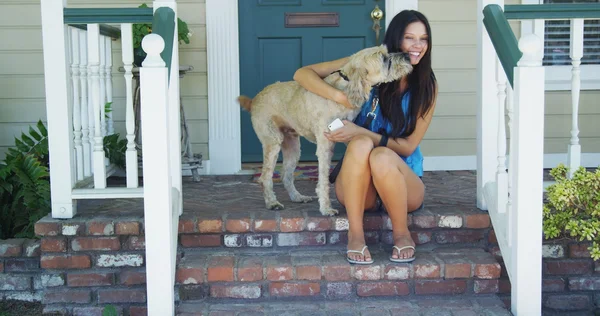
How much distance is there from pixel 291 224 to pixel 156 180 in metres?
0.92

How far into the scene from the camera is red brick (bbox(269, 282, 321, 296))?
3408mm

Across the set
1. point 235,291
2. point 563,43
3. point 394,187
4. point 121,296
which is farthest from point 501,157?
point 563,43

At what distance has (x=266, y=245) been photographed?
3670mm

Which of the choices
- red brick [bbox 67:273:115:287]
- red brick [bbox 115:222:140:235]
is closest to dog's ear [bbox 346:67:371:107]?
red brick [bbox 115:222:140:235]

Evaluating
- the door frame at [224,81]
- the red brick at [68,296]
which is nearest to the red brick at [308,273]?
the red brick at [68,296]

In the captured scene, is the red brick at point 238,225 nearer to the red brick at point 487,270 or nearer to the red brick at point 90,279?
the red brick at point 90,279

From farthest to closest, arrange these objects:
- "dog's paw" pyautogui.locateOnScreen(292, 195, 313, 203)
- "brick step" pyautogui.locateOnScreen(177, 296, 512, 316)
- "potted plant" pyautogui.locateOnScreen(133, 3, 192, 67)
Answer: "potted plant" pyautogui.locateOnScreen(133, 3, 192, 67) < "dog's paw" pyautogui.locateOnScreen(292, 195, 313, 203) < "brick step" pyautogui.locateOnScreen(177, 296, 512, 316)

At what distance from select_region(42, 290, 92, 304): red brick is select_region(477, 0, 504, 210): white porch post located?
2254 millimetres

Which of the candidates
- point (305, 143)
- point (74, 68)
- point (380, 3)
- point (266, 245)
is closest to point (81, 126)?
point (74, 68)

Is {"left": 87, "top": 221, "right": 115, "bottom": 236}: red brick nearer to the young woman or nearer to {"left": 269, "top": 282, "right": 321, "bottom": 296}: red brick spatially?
{"left": 269, "top": 282, "right": 321, "bottom": 296}: red brick

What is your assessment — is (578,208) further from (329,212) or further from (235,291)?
(235,291)

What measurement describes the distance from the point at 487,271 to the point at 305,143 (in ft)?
8.97

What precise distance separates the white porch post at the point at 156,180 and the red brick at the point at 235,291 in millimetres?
340

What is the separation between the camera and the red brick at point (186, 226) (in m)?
3.63
